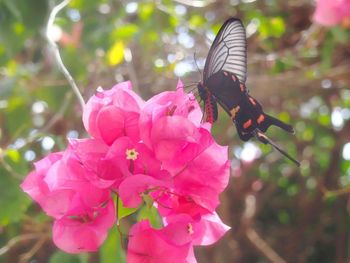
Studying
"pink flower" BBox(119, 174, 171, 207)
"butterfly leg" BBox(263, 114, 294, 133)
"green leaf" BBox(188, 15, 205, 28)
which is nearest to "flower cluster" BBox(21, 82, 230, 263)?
"pink flower" BBox(119, 174, 171, 207)

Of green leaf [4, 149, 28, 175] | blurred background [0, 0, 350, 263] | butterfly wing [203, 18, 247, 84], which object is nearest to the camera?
butterfly wing [203, 18, 247, 84]

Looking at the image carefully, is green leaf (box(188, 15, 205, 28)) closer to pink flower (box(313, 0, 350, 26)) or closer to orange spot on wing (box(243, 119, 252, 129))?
pink flower (box(313, 0, 350, 26))

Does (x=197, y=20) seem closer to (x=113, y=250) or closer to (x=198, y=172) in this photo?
(x=113, y=250)

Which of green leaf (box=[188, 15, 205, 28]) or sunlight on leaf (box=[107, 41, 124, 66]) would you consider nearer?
sunlight on leaf (box=[107, 41, 124, 66])

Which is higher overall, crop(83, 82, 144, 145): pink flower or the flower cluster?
crop(83, 82, 144, 145): pink flower

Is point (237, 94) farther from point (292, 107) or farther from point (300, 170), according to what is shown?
point (300, 170)

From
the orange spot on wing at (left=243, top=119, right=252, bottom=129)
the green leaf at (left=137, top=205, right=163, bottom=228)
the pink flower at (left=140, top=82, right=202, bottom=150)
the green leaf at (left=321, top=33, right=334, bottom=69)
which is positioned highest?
the pink flower at (left=140, top=82, right=202, bottom=150)

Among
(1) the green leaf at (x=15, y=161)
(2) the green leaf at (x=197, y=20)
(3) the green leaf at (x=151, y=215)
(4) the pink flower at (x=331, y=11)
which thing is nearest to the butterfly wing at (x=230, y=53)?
(3) the green leaf at (x=151, y=215)

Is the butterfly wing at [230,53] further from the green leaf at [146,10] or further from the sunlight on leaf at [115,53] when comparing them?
the green leaf at [146,10]
